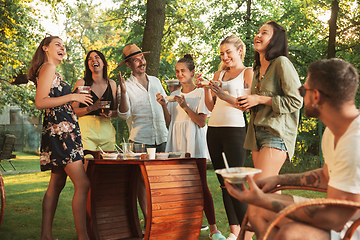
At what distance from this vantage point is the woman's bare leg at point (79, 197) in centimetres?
331

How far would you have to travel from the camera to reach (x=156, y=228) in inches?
114

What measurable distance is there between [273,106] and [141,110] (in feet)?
7.09

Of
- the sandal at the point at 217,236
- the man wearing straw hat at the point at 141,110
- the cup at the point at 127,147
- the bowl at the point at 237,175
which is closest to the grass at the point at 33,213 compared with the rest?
the sandal at the point at 217,236

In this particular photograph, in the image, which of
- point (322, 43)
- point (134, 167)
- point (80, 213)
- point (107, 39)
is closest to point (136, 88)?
point (134, 167)

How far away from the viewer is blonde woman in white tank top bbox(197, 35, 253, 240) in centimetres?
340

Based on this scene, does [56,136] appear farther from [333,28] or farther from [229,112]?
[333,28]

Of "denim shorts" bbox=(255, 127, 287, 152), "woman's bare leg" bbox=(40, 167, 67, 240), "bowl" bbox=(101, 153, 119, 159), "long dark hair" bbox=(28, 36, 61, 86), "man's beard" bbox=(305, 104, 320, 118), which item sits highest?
Answer: "long dark hair" bbox=(28, 36, 61, 86)

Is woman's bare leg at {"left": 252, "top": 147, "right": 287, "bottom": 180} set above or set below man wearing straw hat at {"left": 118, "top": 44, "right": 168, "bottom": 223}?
below

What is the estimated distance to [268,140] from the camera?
8.45 ft

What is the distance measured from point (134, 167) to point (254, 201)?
2626mm

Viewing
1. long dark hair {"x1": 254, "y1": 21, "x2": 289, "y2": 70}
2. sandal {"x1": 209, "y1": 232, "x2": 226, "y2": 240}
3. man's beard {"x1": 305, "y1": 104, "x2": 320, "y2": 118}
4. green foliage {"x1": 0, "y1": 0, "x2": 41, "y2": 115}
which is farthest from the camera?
green foliage {"x1": 0, "y1": 0, "x2": 41, "y2": 115}

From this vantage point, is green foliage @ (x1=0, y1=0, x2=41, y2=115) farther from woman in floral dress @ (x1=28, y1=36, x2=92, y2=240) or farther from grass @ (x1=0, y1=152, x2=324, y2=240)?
woman in floral dress @ (x1=28, y1=36, x2=92, y2=240)

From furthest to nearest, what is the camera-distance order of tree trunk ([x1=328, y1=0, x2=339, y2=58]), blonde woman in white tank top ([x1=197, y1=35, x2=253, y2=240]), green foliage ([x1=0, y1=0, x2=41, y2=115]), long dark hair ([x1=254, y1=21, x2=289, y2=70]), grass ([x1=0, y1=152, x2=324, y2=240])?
green foliage ([x1=0, y1=0, x2=41, y2=115]) → tree trunk ([x1=328, y1=0, x2=339, y2=58]) → grass ([x1=0, y1=152, x2=324, y2=240]) → blonde woman in white tank top ([x1=197, y1=35, x2=253, y2=240]) → long dark hair ([x1=254, y1=21, x2=289, y2=70])

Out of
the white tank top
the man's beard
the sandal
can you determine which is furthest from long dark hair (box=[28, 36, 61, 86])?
the man's beard
